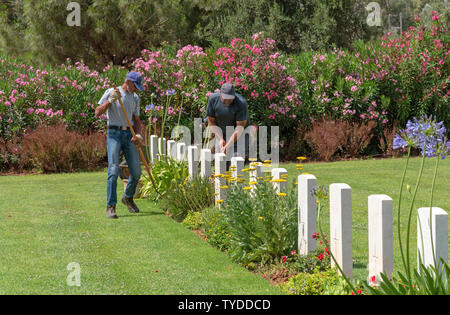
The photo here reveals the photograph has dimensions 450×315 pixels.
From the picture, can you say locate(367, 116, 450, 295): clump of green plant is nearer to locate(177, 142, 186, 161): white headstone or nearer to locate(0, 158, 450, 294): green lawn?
locate(0, 158, 450, 294): green lawn

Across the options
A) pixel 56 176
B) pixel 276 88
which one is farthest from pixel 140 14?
pixel 56 176

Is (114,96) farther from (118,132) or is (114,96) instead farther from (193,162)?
(193,162)

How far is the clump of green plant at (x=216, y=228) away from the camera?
275 inches

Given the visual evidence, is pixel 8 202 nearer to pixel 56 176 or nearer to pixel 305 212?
pixel 56 176

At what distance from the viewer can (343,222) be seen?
502 cm

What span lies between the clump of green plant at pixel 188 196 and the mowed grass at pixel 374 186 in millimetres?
1639

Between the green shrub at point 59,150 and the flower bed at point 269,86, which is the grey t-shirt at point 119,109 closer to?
the green shrub at point 59,150

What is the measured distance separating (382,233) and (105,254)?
3.31 m

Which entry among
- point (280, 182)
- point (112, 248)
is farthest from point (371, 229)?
point (112, 248)

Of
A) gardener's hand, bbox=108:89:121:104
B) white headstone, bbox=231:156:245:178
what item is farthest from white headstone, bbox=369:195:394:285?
gardener's hand, bbox=108:89:121:104

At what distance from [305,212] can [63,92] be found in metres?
12.0

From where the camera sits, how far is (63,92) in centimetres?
1638

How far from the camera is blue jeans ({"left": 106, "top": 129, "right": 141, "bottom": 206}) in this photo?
866 cm

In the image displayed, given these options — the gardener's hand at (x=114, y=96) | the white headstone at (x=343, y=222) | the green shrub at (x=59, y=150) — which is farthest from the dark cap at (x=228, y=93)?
the green shrub at (x=59, y=150)
